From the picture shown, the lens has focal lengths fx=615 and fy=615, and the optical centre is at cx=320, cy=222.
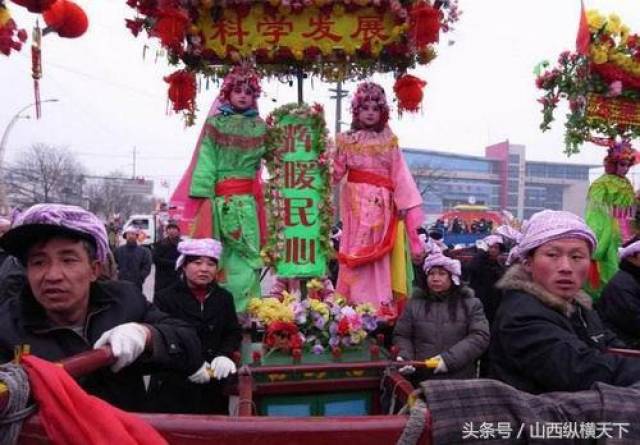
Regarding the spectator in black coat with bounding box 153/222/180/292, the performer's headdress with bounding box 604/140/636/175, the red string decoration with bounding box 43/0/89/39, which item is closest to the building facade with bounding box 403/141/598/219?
the performer's headdress with bounding box 604/140/636/175

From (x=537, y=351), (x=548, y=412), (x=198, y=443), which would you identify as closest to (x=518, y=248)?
(x=537, y=351)

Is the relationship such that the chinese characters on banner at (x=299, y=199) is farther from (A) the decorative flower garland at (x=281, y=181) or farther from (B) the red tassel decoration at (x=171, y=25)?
(B) the red tassel decoration at (x=171, y=25)

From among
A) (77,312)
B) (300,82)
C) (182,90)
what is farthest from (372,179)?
(77,312)

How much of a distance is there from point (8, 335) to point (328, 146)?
3.92 meters

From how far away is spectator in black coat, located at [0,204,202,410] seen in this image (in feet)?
5.87

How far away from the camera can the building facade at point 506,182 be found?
65312 mm

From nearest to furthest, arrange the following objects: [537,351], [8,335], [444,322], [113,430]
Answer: [113,430]
[8,335]
[537,351]
[444,322]

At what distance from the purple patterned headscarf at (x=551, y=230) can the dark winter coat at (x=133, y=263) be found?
685cm

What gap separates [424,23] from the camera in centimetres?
500

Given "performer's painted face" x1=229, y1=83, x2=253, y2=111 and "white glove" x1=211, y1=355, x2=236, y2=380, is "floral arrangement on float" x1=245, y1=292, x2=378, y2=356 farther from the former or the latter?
"performer's painted face" x1=229, y1=83, x2=253, y2=111

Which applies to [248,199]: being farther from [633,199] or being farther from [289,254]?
[633,199]

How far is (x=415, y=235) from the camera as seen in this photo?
5.36 m

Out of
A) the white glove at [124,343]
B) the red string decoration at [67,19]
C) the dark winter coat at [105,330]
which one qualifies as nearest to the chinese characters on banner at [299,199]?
the red string decoration at [67,19]

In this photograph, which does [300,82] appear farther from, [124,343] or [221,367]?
[124,343]
